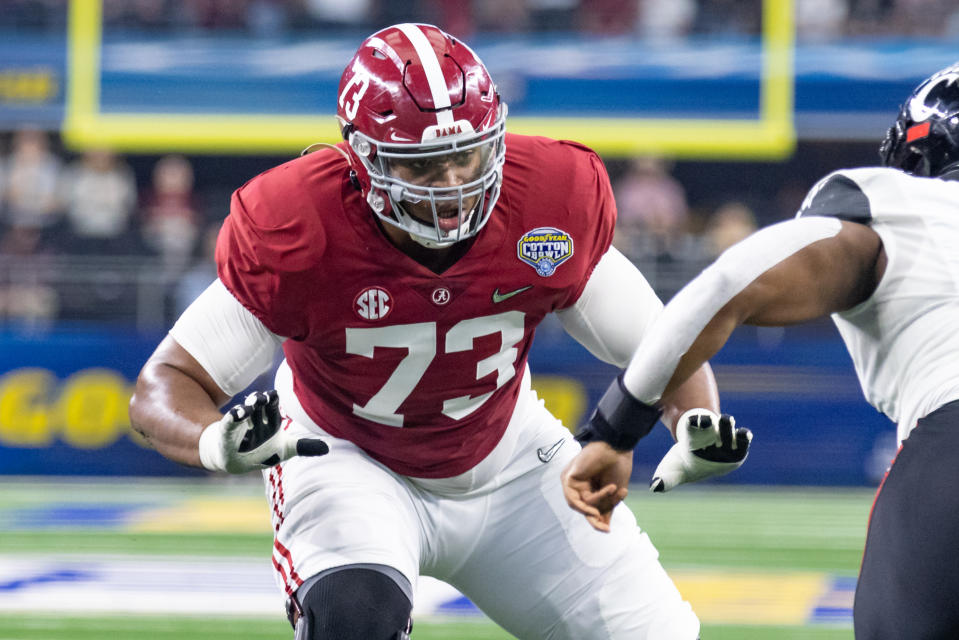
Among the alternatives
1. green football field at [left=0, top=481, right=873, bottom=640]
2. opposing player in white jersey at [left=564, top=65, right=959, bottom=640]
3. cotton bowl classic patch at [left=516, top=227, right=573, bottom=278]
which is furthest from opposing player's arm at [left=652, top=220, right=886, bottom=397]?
green football field at [left=0, top=481, right=873, bottom=640]

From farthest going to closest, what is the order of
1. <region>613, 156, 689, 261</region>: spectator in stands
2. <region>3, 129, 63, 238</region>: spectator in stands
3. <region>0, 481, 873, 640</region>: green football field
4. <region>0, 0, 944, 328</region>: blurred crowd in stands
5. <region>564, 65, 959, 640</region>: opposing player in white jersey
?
<region>3, 129, 63, 238</region>: spectator in stands → <region>0, 0, 944, 328</region>: blurred crowd in stands → <region>613, 156, 689, 261</region>: spectator in stands → <region>0, 481, 873, 640</region>: green football field → <region>564, 65, 959, 640</region>: opposing player in white jersey

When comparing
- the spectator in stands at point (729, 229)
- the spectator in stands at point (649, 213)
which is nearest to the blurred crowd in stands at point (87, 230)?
the spectator in stands at point (649, 213)

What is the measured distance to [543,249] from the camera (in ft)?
9.43

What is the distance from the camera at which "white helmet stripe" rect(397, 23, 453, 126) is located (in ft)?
9.02

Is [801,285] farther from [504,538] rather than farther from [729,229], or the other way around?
[729,229]

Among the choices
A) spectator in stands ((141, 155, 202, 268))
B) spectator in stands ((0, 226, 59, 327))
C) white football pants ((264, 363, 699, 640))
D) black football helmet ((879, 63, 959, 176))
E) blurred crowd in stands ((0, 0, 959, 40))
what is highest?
black football helmet ((879, 63, 959, 176))

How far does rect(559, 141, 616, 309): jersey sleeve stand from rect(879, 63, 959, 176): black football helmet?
600 mm

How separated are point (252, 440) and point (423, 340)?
515 millimetres

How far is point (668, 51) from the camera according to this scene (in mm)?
11633

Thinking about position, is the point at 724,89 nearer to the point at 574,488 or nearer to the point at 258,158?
the point at 258,158

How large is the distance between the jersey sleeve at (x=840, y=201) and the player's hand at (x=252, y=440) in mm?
976

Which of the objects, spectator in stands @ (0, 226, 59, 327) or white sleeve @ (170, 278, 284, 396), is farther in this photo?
spectator in stands @ (0, 226, 59, 327)

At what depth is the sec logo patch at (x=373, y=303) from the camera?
110 inches

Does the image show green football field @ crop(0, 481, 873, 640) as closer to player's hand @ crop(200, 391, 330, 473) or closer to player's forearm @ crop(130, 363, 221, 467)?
player's forearm @ crop(130, 363, 221, 467)
